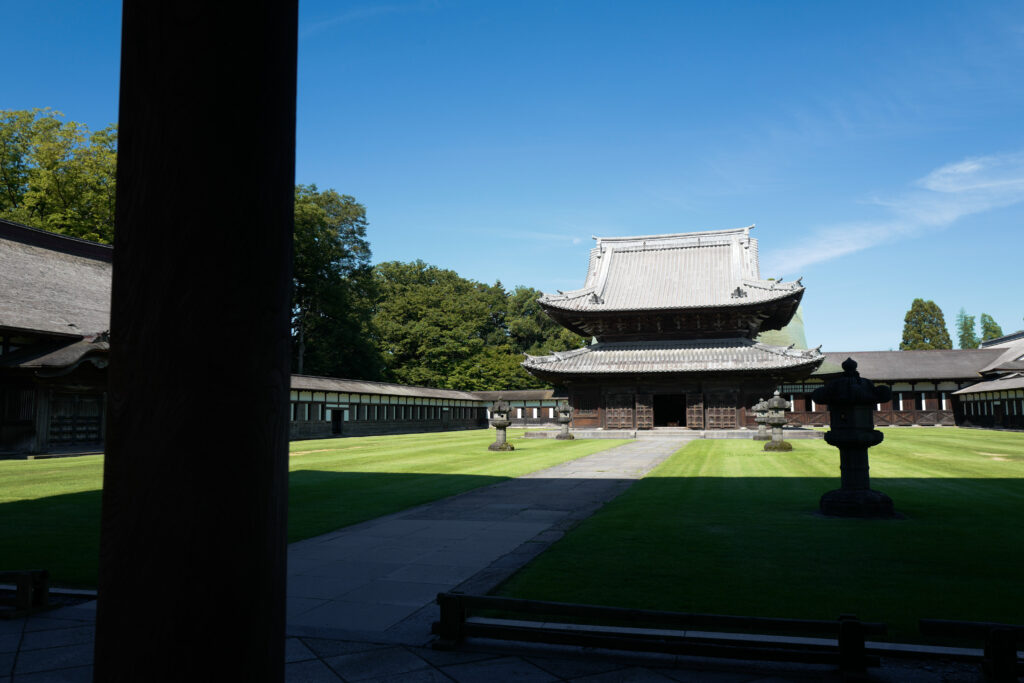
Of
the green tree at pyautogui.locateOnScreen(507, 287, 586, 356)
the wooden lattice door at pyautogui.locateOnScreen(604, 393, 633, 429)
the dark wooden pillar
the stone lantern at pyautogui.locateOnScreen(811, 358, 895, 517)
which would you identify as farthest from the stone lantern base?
the green tree at pyautogui.locateOnScreen(507, 287, 586, 356)

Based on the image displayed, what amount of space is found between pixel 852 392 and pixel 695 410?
24.9 metres

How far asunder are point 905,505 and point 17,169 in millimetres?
45511

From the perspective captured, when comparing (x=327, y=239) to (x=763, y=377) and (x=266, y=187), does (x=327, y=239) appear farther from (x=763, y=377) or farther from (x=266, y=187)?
(x=266, y=187)

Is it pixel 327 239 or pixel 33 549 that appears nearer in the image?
pixel 33 549

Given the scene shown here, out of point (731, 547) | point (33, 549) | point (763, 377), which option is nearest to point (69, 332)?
point (33, 549)

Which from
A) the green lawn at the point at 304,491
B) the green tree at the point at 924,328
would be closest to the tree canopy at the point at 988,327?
the green tree at the point at 924,328

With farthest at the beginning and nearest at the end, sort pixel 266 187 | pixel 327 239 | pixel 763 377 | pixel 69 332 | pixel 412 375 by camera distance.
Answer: pixel 412 375
pixel 327 239
pixel 763 377
pixel 69 332
pixel 266 187

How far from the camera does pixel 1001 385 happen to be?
1492 inches

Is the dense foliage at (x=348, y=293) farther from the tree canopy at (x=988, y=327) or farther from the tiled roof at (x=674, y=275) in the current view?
the tree canopy at (x=988, y=327)

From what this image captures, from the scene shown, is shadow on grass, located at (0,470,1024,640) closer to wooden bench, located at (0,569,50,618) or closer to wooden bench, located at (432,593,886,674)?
wooden bench, located at (432,593,886,674)

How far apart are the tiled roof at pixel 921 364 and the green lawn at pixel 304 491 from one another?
33.3m

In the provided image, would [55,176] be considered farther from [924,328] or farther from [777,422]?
[924,328]

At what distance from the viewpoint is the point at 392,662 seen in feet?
13.3

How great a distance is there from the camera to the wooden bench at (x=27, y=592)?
4.99 meters
